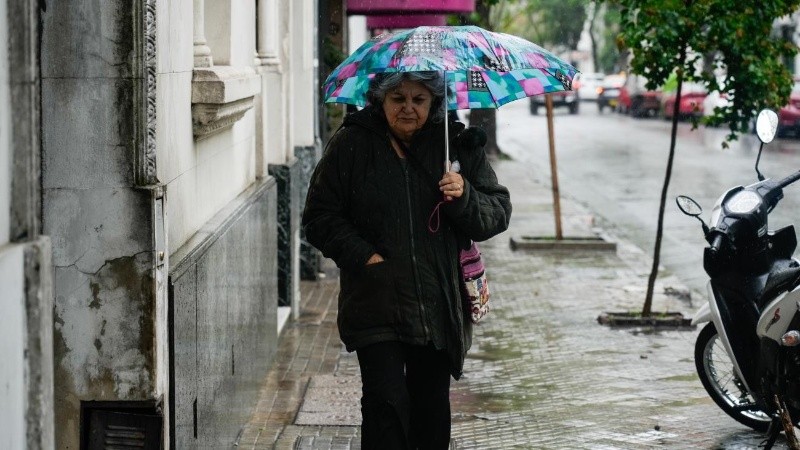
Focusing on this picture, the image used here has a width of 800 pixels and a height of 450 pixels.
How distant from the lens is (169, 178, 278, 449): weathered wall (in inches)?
208

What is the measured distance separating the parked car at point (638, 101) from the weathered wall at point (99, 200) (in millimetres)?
43575

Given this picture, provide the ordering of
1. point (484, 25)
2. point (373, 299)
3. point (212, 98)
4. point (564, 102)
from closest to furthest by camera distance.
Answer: point (373, 299)
point (212, 98)
point (484, 25)
point (564, 102)

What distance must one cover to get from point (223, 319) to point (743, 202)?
261cm

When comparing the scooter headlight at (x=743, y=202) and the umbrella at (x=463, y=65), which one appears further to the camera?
the scooter headlight at (x=743, y=202)

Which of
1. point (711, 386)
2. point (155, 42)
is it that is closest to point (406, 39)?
point (155, 42)

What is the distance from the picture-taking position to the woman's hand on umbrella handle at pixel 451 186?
195 inches

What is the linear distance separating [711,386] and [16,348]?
472 centimetres

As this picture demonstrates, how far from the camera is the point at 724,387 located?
723 cm

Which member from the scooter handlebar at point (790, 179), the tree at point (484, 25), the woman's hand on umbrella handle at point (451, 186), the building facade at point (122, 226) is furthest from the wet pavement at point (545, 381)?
the tree at point (484, 25)

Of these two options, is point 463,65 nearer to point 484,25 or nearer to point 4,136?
point 4,136

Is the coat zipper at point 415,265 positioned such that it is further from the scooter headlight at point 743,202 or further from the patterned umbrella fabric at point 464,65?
the scooter headlight at point 743,202

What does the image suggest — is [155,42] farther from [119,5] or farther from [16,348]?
[16,348]

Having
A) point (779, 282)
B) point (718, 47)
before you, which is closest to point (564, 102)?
point (718, 47)

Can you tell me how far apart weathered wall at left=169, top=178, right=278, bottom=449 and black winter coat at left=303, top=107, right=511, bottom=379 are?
2.04 ft
